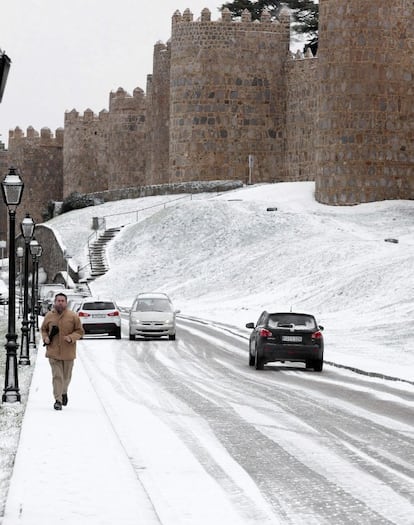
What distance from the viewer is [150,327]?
40.3m

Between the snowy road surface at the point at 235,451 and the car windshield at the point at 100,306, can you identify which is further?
the car windshield at the point at 100,306

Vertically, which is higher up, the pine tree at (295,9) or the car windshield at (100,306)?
the pine tree at (295,9)

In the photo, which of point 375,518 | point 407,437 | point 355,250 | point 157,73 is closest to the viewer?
point 375,518

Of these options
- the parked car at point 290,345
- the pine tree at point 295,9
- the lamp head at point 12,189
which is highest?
the pine tree at point 295,9

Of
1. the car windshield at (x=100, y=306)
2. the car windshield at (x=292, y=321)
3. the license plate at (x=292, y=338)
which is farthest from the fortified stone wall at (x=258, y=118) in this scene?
the license plate at (x=292, y=338)

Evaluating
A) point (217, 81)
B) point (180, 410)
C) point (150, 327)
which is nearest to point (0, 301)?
point (217, 81)

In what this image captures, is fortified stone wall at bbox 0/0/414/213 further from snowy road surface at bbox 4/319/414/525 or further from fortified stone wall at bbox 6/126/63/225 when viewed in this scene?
snowy road surface at bbox 4/319/414/525

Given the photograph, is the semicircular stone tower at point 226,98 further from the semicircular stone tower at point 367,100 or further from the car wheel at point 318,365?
the car wheel at point 318,365

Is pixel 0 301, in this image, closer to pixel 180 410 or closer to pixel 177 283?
pixel 177 283

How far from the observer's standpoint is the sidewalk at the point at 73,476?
32.9 ft

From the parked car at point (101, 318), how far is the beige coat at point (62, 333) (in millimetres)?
22128

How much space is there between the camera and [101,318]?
41.3 meters

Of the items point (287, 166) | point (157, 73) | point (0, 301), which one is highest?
point (157, 73)

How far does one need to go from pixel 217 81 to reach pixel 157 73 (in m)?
8.05
